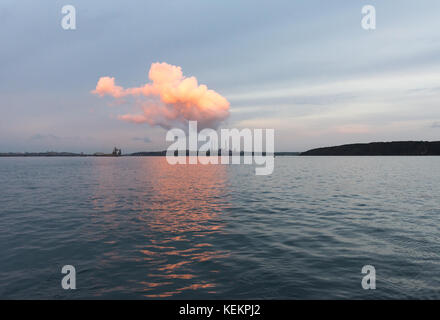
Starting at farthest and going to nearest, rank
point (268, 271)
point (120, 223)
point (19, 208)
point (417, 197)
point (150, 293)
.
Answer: point (417, 197) < point (19, 208) < point (120, 223) < point (268, 271) < point (150, 293)

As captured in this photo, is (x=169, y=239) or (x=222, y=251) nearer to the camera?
(x=222, y=251)

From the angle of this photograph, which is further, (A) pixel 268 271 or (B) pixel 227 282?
(A) pixel 268 271

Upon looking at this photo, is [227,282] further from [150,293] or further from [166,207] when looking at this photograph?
[166,207]

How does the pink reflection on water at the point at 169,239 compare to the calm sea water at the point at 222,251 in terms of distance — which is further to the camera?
the pink reflection on water at the point at 169,239

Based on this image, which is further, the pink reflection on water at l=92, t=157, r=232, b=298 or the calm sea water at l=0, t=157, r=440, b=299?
the pink reflection on water at l=92, t=157, r=232, b=298

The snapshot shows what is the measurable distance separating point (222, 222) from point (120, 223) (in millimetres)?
7929

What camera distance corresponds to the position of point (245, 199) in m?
33.1

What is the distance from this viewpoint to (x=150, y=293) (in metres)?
10.1

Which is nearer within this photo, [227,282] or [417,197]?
[227,282]
